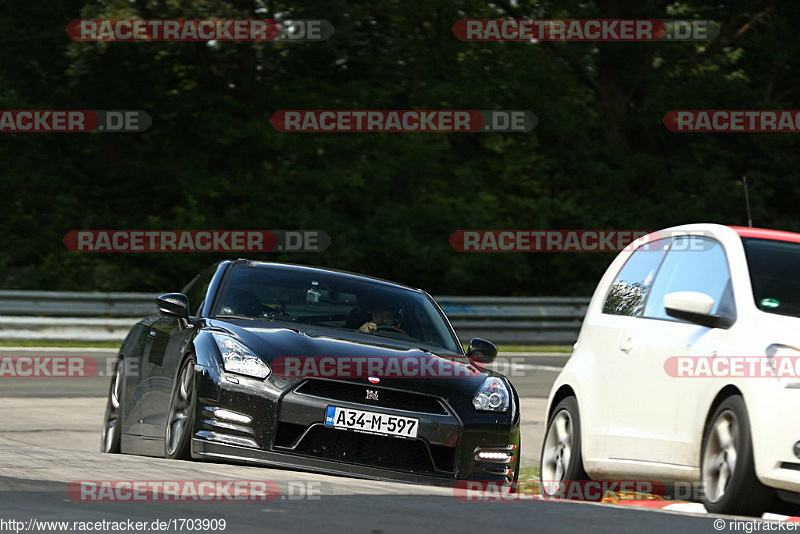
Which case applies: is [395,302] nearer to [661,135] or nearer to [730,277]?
[730,277]

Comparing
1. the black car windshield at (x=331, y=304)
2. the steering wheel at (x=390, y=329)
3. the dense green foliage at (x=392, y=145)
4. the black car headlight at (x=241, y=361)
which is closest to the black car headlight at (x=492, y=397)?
the black car windshield at (x=331, y=304)

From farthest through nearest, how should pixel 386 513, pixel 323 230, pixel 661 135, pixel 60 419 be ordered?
pixel 661 135, pixel 323 230, pixel 60 419, pixel 386 513

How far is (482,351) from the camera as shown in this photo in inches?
380

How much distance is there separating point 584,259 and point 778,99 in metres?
6.10

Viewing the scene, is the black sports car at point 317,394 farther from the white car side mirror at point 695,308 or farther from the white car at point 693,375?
the white car side mirror at point 695,308

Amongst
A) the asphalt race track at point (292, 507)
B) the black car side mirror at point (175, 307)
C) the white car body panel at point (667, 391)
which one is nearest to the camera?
the asphalt race track at point (292, 507)

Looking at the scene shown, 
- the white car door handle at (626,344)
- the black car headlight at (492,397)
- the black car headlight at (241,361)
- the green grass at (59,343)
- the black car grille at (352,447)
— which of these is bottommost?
the black car grille at (352,447)

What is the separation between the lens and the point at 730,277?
24.7ft

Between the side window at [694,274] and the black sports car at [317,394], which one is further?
the black sports car at [317,394]

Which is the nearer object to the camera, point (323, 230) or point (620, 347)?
point (620, 347)

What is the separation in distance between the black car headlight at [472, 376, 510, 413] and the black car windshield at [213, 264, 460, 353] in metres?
0.74

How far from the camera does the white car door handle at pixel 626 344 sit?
8195 millimetres

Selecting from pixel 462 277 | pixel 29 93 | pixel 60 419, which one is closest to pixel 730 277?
pixel 60 419

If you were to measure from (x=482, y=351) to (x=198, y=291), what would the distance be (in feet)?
6.45
